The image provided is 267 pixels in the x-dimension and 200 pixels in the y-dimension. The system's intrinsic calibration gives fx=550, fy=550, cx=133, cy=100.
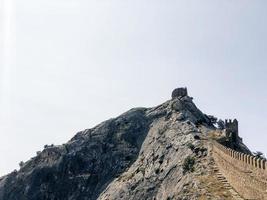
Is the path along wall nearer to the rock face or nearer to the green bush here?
the rock face

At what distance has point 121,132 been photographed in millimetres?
147250

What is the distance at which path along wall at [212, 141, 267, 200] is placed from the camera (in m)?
56.5

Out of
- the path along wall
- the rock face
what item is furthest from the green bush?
the path along wall

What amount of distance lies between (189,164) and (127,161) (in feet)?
135

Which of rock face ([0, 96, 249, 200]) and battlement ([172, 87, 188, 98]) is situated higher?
battlement ([172, 87, 188, 98])

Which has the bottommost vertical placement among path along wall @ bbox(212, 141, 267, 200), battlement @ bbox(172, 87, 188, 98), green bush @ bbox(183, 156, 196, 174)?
path along wall @ bbox(212, 141, 267, 200)

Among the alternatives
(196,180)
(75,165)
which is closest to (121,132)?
(75,165)

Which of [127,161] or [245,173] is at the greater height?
[127,161]

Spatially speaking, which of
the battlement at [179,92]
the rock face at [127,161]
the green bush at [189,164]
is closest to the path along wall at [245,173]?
the rock face at [127,161]

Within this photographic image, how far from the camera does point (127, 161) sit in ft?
446

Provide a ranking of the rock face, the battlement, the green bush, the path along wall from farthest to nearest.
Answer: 1. the battlement
2. the rock face
3. the green bush
4. the path along wall

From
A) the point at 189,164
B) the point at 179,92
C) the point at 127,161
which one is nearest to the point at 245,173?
the point at 189,164

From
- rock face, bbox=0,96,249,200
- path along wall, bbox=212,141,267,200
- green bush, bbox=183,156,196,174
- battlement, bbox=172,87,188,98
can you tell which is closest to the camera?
path along wall, bbox=212,141,267,200

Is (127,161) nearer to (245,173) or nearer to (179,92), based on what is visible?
(179,92)
